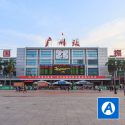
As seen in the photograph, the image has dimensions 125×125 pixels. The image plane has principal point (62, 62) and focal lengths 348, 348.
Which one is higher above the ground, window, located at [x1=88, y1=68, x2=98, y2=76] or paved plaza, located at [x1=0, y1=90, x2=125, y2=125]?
window, located at [x1=88, y1=68, x2=98, y2=76]

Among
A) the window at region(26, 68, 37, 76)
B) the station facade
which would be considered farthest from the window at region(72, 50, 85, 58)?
the window at region(26, 68, 37, 76)

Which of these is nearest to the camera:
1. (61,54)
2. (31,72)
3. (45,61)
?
(45,61)

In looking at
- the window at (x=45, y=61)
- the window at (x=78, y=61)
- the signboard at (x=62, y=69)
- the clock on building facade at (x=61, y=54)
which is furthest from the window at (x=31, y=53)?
the window at (x=78, y=61)

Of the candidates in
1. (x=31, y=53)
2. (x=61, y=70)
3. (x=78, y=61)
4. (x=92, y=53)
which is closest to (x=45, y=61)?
(x=31, y=53)

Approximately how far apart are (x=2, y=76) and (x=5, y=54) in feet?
28.9

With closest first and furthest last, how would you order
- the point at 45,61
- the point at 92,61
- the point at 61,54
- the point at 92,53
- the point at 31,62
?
1. the point at 31,62
2. the point at 45,61
3. the point at 92,61
4. the point at 61,54
5. the point at 92,53

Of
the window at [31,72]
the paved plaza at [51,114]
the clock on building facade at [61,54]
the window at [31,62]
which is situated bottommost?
the paved plaza at [51,114]

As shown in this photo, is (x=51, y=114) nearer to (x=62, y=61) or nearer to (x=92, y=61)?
(x=62, y=61)

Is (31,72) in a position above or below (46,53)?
below

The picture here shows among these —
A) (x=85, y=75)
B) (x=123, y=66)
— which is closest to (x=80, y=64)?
(x=85, y=75)

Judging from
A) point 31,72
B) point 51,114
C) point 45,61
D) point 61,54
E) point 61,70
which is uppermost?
point 61,54

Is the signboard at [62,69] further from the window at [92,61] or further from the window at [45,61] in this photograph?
the window at [92,61]

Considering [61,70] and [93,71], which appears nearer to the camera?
[61,70]

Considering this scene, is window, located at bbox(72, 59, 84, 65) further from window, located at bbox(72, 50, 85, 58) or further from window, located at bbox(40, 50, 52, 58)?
window, located at bbox(40, 50, 52, 58)
